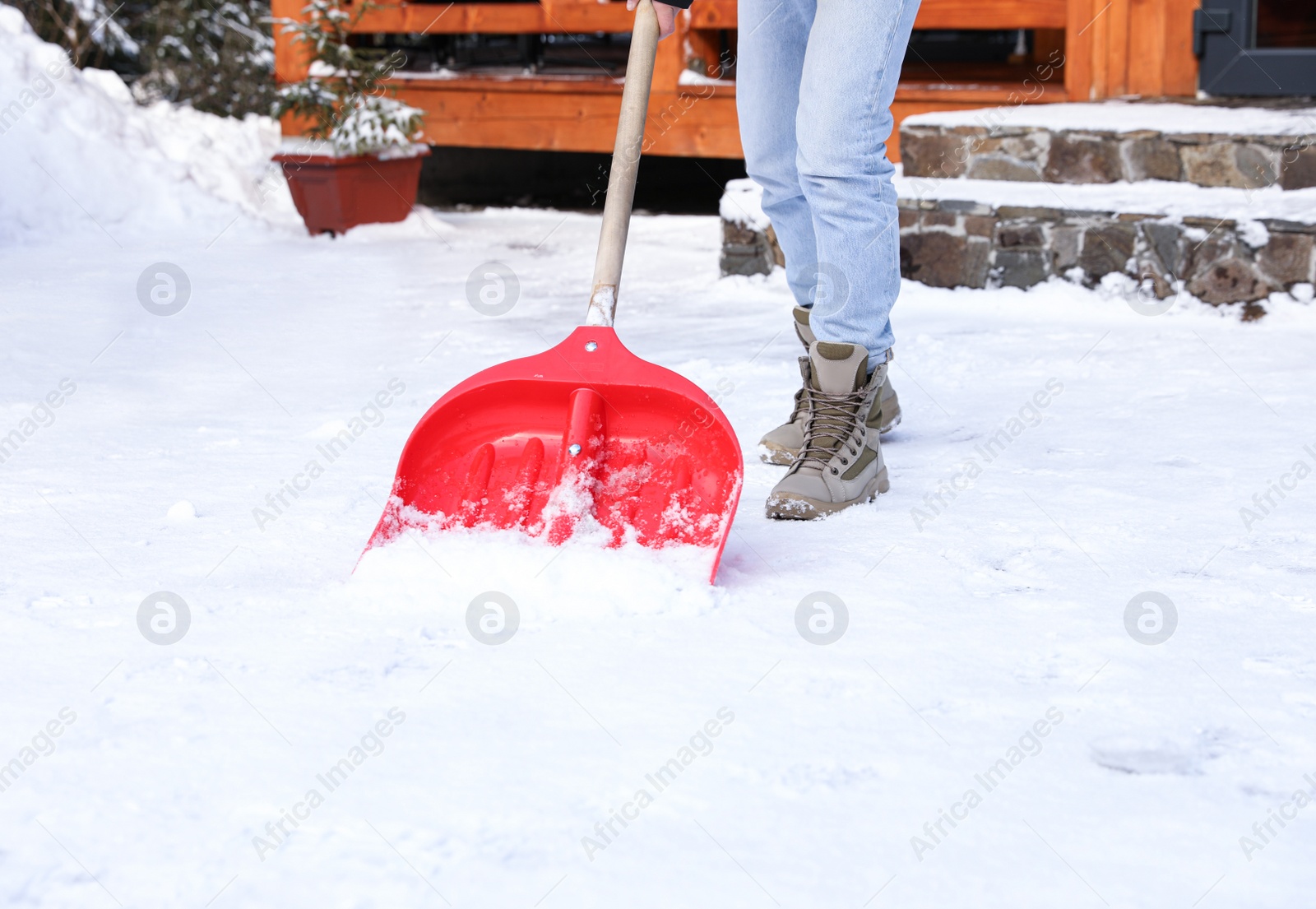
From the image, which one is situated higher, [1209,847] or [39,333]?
[1209,847]

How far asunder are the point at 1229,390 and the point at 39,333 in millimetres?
2648

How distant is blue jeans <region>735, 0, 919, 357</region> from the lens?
168cm

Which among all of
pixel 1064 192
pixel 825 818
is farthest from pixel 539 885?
pixel 1064 192

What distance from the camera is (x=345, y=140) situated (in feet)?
14.9

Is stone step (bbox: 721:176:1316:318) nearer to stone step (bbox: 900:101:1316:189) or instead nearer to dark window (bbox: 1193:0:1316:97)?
stone step (bbox: 900:101:1316:189)

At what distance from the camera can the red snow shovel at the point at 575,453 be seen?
4.92 feet

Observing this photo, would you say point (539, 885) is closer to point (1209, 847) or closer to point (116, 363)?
point (1209, 847)

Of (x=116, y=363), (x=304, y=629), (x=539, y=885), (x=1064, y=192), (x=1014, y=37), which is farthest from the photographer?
(x=1014, y=37)

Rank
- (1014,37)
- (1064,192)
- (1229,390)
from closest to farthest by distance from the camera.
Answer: (1229,390) → (1064,192) → (1014,37)

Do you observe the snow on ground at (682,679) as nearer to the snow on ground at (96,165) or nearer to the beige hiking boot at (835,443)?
the beige hiking boot at (835,443)

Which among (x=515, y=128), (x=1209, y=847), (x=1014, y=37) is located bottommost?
(x=1014, y=37)

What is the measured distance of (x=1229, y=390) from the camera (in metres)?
2.39

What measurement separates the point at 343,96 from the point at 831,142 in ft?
11.9

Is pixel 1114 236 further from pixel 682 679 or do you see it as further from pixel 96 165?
pixel 96 165
